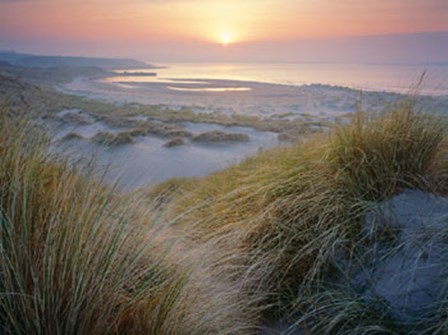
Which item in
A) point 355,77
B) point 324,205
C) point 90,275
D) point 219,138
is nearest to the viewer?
point 90,275

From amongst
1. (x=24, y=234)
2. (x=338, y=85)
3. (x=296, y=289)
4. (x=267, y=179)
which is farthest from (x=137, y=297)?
(x=338, y=85)

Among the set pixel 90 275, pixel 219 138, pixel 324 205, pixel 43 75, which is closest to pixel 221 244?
pixel 324 205

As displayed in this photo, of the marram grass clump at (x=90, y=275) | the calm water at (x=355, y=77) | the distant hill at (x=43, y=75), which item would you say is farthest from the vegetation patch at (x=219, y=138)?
the distant hill at (x=43, y=75)

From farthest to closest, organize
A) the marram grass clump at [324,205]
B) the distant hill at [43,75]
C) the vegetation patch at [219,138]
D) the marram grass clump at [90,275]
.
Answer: the distant hill at [43,75] → the vegetation patch at [219,138] → the marram grass clump at [324,205] → the marram grass clump at [90,275]

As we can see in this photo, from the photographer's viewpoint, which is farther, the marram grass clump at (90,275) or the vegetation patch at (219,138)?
the vegetation patch at (219,138)

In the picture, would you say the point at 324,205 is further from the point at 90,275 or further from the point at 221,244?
the point at 90,275

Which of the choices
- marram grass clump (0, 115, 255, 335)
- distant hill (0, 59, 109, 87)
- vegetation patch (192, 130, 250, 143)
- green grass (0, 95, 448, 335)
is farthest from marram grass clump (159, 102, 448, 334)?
distant hill (0, 59, 109, 87)

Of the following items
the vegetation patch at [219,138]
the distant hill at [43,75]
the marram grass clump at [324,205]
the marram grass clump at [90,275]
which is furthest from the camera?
the distant hill at [43,75]

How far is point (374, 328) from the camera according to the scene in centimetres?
188

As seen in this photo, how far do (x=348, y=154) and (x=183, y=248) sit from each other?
137 cm

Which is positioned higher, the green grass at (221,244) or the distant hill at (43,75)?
the green grass at (221,244)

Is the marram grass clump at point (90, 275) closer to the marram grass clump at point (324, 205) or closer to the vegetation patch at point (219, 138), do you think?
the marram grass clump at point (324, 205)

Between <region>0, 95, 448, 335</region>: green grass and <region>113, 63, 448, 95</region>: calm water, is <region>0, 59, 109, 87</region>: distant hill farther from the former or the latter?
<region>0, 95, 448, 335</region>: green grass

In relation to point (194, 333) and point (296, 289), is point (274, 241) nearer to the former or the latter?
point (296, 289)
